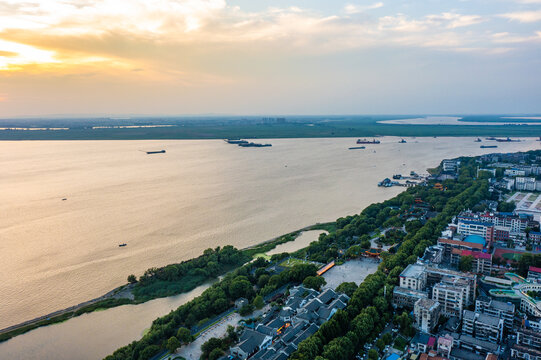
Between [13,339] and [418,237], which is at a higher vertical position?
[418,237]

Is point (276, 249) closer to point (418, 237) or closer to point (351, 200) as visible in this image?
point (418, 237)

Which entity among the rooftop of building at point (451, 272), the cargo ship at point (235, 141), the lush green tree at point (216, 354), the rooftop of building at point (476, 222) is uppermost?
the cargo ship at point (235, 141)

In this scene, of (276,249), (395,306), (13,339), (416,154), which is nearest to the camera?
(13,339)

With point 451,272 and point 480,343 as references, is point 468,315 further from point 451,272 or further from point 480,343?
point 451,272

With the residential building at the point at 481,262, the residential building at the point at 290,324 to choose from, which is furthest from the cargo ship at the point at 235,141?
the residential building at the point at 290,324

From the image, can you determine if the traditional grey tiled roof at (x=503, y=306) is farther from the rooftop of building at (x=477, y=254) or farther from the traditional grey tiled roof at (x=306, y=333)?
the traditional grey tiled roof at (x=306, y=333)

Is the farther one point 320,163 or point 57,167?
point 320,163

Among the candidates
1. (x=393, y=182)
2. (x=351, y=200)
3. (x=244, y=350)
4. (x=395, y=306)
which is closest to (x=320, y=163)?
(x=393, y=182)

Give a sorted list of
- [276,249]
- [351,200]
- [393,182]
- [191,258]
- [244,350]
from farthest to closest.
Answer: [393,182] → [351,200] → [276,249] → [191,258] → [244,350]
